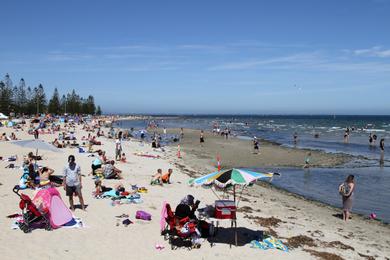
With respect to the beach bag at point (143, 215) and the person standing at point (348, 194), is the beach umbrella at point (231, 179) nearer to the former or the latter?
the beach bag at point (143, 215)

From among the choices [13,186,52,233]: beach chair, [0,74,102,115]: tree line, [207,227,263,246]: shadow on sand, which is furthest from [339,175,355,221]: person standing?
[0,74,102,115]: tree line

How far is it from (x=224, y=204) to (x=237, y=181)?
110cm

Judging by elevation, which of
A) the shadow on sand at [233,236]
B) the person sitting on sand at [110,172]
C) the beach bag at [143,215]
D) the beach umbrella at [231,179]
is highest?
the beach umbrella at [231,179]

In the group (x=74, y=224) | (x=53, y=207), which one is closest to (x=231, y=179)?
(x=74, y=224)

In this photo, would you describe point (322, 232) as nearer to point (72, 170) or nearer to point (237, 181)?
point (237, 181)

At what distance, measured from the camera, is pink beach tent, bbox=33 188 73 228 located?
9.19m

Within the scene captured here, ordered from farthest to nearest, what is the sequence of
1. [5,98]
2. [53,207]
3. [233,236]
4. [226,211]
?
[5,98]
[233,236]
[53,207]
[226,211]

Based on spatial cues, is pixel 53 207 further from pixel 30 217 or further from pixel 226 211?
pixel 226 211

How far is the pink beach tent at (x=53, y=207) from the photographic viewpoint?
919cm

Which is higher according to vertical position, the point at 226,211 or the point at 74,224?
the point at 226,211

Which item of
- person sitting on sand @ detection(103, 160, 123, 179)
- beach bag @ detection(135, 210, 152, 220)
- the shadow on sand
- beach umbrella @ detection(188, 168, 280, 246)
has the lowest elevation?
the shadow on sand

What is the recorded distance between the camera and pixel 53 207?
9.25 m

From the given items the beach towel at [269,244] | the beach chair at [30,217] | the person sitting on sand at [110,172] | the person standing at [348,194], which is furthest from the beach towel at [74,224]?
the person standing at [348,194]

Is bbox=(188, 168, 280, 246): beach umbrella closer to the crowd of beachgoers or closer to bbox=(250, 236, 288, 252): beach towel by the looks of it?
the crowd of beachgoers
